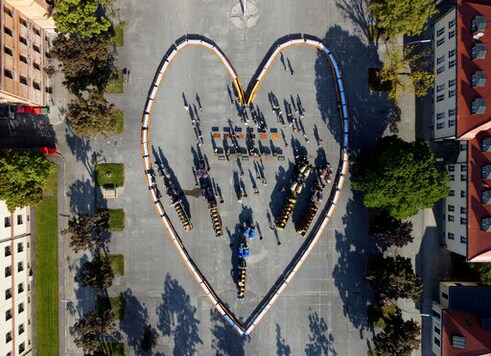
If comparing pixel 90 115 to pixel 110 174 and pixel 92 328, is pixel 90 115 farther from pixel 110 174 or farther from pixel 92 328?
pixel 92 328

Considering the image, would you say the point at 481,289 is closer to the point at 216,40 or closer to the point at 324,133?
the point at 324,133

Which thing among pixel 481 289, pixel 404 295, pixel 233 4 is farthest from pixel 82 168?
pixel 481 289

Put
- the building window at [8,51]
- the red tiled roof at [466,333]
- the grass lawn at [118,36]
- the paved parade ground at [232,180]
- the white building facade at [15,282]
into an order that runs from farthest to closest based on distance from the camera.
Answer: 1. the paved parade ground at [232,180]
2. the grass lawn at [118,36]
3. the red tiled roof at [466,333]
4. the white building facade at [15,282]
5. the building window at [8,51]

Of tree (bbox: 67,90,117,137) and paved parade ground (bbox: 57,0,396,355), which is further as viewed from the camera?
paved parade ground (bbox: 57,0,396,355)

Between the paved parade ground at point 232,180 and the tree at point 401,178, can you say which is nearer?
the tree at point 401,178

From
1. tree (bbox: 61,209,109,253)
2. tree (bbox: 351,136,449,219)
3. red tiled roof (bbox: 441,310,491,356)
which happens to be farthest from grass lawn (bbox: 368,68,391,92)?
tree (bbox: 61,209,109,253)

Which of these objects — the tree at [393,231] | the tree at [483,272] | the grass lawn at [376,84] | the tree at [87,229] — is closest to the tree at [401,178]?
the tree at [393,231]

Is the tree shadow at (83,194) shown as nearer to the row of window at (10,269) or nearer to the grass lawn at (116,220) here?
the grass lawn at (116,220)

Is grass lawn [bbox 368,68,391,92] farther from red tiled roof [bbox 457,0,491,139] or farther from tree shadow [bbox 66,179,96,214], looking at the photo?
tree shadow [bbox 66,179,96,214]
